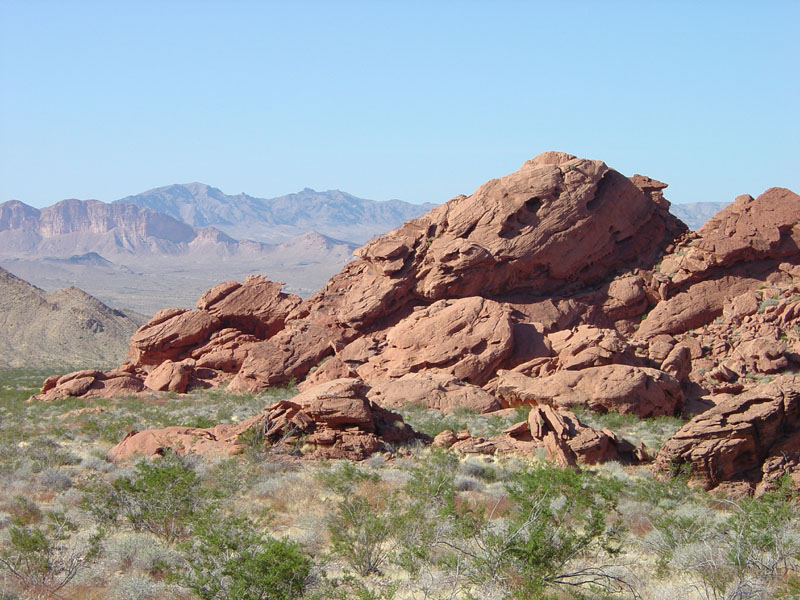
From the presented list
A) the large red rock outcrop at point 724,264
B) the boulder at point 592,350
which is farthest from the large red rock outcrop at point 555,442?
the large red rock outcrop at point 724,264

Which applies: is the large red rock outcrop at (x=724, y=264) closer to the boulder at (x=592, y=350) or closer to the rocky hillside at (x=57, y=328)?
the boulder at (x=592, y=350)

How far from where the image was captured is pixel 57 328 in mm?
74375

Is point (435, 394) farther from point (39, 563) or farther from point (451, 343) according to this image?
point (39, 563)

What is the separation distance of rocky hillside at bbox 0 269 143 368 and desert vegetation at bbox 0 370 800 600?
2029 inches

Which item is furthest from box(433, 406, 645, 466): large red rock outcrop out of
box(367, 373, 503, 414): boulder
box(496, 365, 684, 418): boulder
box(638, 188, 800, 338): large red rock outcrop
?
box(638, 188, 800, 338): large red rock outcrop

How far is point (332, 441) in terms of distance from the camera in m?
18.1

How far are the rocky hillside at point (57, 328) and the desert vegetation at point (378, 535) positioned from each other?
51.5 m

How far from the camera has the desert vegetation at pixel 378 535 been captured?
9.19 meters

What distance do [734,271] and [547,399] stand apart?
12988mm

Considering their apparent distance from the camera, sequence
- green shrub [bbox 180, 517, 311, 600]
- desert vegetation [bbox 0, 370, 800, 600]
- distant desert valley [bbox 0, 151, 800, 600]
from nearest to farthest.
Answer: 1. green shrub [bbox 180, 517, 311, 600]
2. desert vegetation [bbox 0, 370, 800, 600]
3. distant desert valley [bbox 0, 151, 800, 600]

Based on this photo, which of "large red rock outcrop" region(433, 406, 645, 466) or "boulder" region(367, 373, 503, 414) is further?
"boulder" region(367, 373, 503, 414)

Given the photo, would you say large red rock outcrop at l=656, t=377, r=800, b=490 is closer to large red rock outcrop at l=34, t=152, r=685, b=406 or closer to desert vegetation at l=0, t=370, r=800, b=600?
desert vegetation at l=0, t=370, r=800, b=600

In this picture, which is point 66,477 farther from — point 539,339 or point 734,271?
point 734,271

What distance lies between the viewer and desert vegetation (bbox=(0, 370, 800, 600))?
9.19 m
